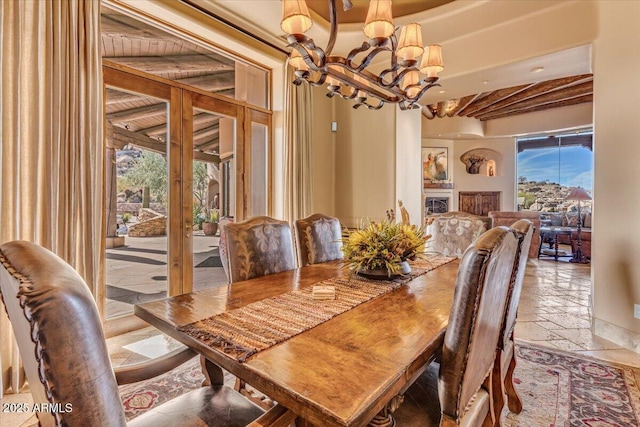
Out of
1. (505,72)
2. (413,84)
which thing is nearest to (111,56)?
(413,84)

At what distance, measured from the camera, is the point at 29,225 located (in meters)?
2.13

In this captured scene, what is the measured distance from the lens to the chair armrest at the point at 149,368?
1104mm

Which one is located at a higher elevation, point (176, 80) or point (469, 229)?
point (176, 80)

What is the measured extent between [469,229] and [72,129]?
127 inches

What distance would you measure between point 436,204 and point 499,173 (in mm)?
2052

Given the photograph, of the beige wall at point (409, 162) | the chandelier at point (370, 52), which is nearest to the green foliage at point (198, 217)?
the chandelier at point (370, 52)

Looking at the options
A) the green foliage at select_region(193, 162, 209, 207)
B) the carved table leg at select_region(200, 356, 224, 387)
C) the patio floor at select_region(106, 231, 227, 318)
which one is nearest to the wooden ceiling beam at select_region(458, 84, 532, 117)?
the green foliage at select_region(193, 162, 209, 207)

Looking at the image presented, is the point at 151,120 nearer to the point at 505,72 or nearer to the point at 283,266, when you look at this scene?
the point at 283,266

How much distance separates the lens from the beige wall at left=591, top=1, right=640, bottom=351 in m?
2.67

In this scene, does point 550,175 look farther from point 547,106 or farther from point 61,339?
point 61,339

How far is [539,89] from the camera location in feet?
19.1

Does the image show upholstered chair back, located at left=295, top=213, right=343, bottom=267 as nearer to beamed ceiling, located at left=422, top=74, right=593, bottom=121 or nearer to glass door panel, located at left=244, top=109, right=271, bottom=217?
glass door panel, located at left=244, top=109, right=271, bottom=217

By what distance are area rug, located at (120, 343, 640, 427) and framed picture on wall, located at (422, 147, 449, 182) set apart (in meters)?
7.41

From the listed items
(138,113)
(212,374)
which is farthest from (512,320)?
(138,113)
